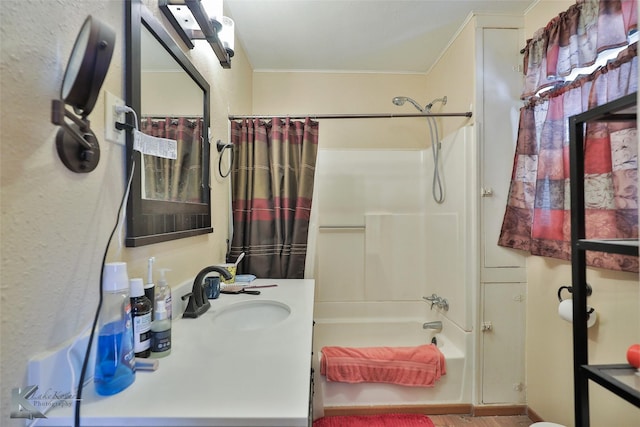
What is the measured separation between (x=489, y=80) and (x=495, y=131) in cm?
32

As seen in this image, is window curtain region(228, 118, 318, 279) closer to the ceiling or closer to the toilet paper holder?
the ceiling

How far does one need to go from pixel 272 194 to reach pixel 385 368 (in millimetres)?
1247

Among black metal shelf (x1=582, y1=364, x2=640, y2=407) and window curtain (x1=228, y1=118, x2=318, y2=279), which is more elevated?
window curtain (x1=228, y1=118, x2=318, y2=279)

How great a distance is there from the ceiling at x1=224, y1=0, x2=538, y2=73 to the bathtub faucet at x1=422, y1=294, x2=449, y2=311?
1890 millimetres

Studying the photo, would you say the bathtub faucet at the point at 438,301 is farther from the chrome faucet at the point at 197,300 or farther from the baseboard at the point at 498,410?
the chrome faucet at the point at 197,300

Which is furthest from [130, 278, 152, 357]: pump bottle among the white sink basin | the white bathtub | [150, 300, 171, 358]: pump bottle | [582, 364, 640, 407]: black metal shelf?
[582, 364, 640, 407]: black metal shelf

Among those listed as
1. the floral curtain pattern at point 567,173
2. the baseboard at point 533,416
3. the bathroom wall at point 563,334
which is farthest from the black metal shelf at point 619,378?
the baseboard at point 533,416

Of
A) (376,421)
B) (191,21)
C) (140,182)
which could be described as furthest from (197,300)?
(376,421)

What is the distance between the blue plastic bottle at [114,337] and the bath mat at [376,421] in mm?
1423

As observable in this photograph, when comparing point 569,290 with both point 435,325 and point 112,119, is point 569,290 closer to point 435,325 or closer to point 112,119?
point 435,325

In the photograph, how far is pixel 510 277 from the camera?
184cm

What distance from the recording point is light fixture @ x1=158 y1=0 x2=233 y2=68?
3.45 ft

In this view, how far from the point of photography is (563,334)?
1.58 meters

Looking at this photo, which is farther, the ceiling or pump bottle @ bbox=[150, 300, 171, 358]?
the ceiling
